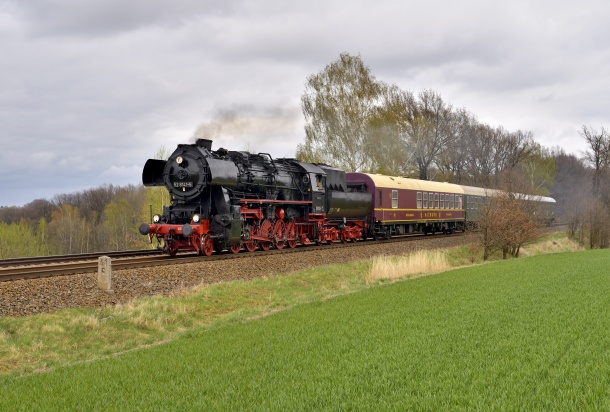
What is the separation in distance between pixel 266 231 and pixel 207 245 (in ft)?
11.8

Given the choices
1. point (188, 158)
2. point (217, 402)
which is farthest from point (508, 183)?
point (217, 402)

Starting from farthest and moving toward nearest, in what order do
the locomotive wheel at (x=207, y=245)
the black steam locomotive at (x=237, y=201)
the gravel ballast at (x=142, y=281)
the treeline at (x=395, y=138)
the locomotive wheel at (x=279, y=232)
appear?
the treeline at (x=395, y=138) < the locomotive wheel at (x=279, y=232) < the black steam locomotive at (x=237, y=201) < the locomotive wheel at (x=207, y=245) < the gravel ballast at (x=142, y=281)

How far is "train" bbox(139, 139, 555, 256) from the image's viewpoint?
20.0 meters

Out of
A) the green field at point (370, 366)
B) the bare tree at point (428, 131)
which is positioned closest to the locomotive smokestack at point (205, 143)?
the green field at point (370, 366)

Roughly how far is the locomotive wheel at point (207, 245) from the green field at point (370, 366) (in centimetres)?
823

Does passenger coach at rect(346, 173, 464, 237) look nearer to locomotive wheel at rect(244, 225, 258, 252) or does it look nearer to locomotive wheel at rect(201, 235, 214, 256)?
locomotive wheel at rect(244, 225, 258, 252)

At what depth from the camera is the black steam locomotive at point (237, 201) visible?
787 inches

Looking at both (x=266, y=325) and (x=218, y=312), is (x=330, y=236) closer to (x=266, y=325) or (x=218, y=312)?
(x=218, y=312)

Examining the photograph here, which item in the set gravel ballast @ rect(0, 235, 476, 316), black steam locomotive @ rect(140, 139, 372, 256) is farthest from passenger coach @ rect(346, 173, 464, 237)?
gravel ballast @ rect(0, 235, 476, 316)

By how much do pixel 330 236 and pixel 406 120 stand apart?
2902cm

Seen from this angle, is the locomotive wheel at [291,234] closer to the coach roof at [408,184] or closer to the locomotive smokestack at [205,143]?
the locomotive smokestack at [205,143]

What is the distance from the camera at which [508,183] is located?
106 feet

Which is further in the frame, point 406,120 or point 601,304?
point 406,120

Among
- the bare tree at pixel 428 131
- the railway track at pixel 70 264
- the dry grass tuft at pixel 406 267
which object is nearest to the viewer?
the railway track at pixel 70 264
